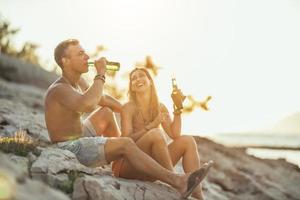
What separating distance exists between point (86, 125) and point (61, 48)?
1.17 metres

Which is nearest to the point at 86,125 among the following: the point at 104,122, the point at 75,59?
the point at 104,122

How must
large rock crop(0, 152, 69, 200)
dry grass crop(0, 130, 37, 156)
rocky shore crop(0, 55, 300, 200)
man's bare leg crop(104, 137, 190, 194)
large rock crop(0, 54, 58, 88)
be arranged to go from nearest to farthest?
1. large rock crop(0, 152, 69, 200)
2. rocky shore crop(0, 55, 300, 200)
3. dry grass crop(0, 130, 37, 156)
4. man's bare leg crop(104, 137, 190, 194)
5. large rock crop(0, 54, 58, 88)

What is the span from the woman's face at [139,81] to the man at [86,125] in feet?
1.72


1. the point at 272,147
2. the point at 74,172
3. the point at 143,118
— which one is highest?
the point at 143,118

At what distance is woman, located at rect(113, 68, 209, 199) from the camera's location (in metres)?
5.64

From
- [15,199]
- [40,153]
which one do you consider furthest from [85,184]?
[15,199]

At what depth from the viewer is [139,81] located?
6.50m

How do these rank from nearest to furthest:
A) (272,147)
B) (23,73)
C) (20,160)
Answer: (20,160) → (23,73) → (272,147)

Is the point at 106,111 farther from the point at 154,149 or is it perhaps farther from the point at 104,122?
the point at 154,149

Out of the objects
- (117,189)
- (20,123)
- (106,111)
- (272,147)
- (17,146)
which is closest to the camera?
(117,189)

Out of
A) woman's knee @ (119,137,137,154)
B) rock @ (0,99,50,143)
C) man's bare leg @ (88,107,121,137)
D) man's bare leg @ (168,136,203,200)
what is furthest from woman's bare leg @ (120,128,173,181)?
rock @ (0,99,50,143)

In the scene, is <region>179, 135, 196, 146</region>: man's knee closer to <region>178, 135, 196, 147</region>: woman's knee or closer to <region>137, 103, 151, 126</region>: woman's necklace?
<region>178, 135, 196, 147</region>: woman's knee

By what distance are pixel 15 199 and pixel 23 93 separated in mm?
10799

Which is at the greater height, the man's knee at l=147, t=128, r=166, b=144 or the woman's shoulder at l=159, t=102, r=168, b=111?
the woman's shoulder at l=159, t=102, r=168, b=111
